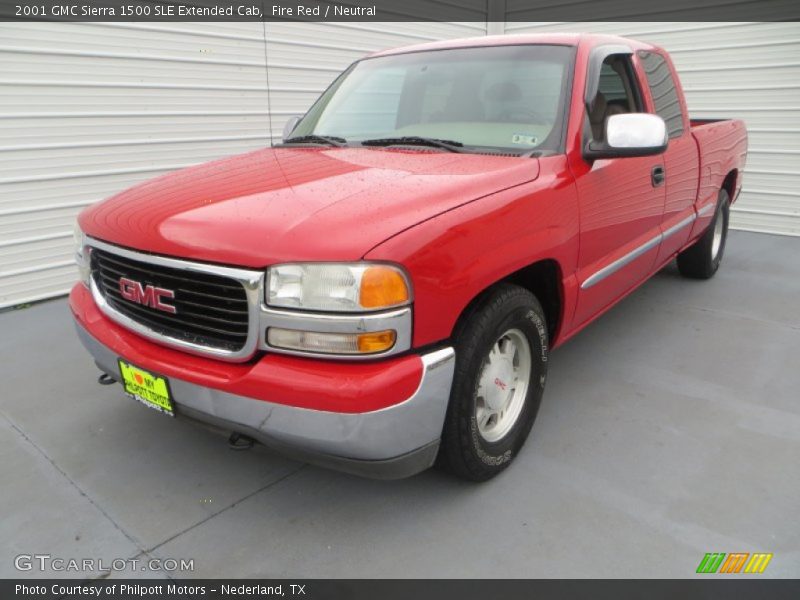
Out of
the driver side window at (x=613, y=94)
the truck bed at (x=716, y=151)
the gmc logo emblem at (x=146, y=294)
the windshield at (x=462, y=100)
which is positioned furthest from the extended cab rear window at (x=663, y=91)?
the gmc logo emblem at (x=146, y=294)

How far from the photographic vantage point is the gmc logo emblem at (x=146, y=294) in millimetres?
2064

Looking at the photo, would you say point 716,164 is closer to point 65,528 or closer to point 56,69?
point 65,528

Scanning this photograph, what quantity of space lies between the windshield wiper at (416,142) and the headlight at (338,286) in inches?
42.2

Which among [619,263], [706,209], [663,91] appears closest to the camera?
[619,263]

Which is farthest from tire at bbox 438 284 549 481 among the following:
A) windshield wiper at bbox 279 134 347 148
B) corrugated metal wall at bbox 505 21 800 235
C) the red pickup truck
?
corrugated metal wall at bbox 505 21 800 235

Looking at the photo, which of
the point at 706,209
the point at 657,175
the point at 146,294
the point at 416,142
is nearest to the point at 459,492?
the point at 146,294

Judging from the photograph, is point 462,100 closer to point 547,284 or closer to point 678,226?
Answer: point 547,284

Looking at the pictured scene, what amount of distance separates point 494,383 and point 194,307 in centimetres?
116

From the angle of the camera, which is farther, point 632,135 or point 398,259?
point 632,135

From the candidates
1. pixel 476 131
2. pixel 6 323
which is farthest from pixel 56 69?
pixel 476 131

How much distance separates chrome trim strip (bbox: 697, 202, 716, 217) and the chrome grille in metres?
3.44

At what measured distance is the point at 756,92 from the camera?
6.79m

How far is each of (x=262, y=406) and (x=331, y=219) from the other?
621 millimetres
